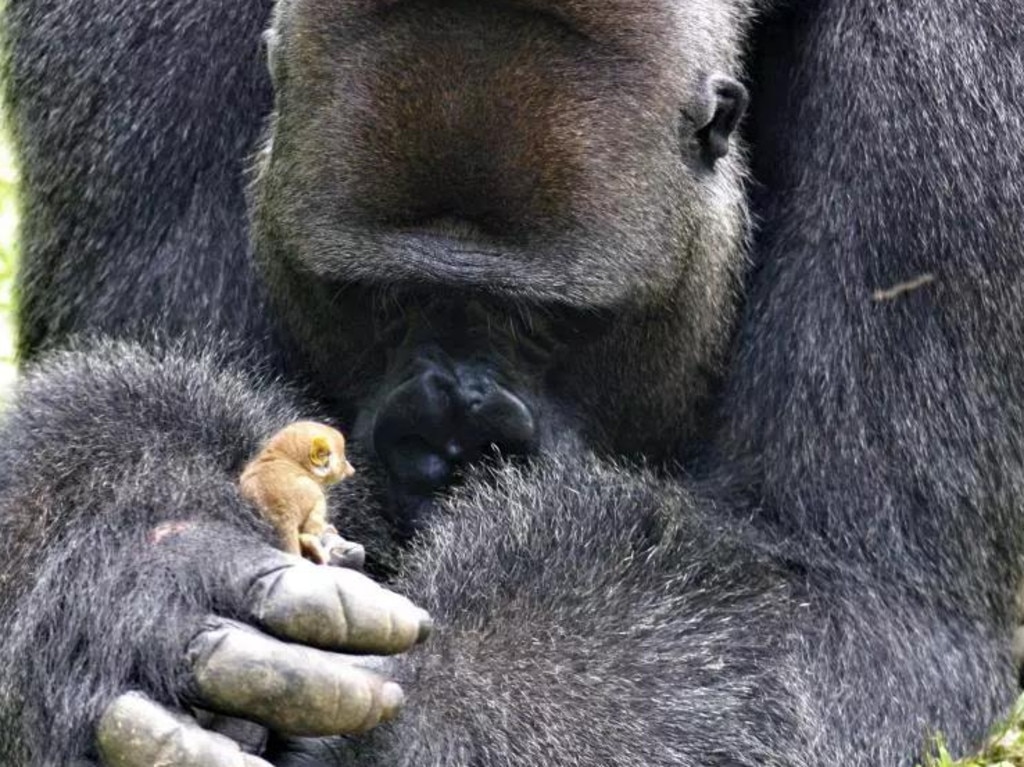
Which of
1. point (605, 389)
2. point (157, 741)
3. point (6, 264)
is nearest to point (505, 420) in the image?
point (605, 389)

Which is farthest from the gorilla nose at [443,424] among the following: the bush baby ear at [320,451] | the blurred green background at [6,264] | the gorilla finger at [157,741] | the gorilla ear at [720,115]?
the blurred green background at [6,264]

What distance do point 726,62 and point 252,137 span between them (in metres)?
1.10

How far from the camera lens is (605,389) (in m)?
4.34

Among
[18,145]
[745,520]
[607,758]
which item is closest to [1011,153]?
[745,520]

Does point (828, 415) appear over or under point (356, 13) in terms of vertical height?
under

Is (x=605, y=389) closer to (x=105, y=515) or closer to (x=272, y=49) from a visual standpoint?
(x=272, y=49)

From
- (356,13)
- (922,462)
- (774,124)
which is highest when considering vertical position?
(356,13)

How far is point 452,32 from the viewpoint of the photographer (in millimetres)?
3998

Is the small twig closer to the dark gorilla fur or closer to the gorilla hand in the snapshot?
the dark gorilla fur

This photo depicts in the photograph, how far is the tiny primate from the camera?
377cm

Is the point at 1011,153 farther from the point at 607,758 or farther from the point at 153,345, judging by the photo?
the point at 153,345

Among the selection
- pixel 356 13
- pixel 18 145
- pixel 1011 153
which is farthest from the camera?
pixel 18 145

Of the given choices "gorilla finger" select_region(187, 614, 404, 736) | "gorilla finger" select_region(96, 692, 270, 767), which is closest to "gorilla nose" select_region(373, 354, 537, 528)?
"gorilla finger" select_region(187, 614, 404, 736)

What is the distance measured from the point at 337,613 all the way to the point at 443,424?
2.76 feet
